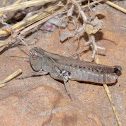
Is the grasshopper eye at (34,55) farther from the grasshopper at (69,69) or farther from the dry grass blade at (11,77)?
the dry grass blade at (11,77)

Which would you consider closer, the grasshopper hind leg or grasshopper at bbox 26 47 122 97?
grasshopper at bbox 26 47 122 97

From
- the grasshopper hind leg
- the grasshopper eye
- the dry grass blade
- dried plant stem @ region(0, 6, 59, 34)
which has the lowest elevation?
the grasshopper hind leg

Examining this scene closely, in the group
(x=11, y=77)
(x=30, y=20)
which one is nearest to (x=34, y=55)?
(x=11, y=77)

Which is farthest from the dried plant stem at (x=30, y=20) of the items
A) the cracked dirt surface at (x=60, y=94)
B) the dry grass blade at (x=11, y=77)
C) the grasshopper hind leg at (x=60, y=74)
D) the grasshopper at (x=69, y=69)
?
the grasshopper hind leg at (x=60, y=74)

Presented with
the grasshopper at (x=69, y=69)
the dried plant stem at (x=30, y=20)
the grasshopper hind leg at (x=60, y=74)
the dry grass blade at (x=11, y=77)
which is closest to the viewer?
the dry grass blade at (x=11, y=77)

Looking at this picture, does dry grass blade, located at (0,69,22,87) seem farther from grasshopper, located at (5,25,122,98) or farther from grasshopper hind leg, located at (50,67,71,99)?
grasshopper hind leg, located at (50,67,71,99)

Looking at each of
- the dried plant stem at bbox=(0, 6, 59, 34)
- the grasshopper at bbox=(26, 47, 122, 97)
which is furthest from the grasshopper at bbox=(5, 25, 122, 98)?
the dried plant stem at bbox=(0, 6, 59, 34)

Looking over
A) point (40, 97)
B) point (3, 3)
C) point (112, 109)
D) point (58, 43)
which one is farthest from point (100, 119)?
point (3, 3)

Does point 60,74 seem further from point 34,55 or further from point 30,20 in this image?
point 30,20

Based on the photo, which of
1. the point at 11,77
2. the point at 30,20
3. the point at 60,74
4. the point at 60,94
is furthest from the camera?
the point at 30,20
